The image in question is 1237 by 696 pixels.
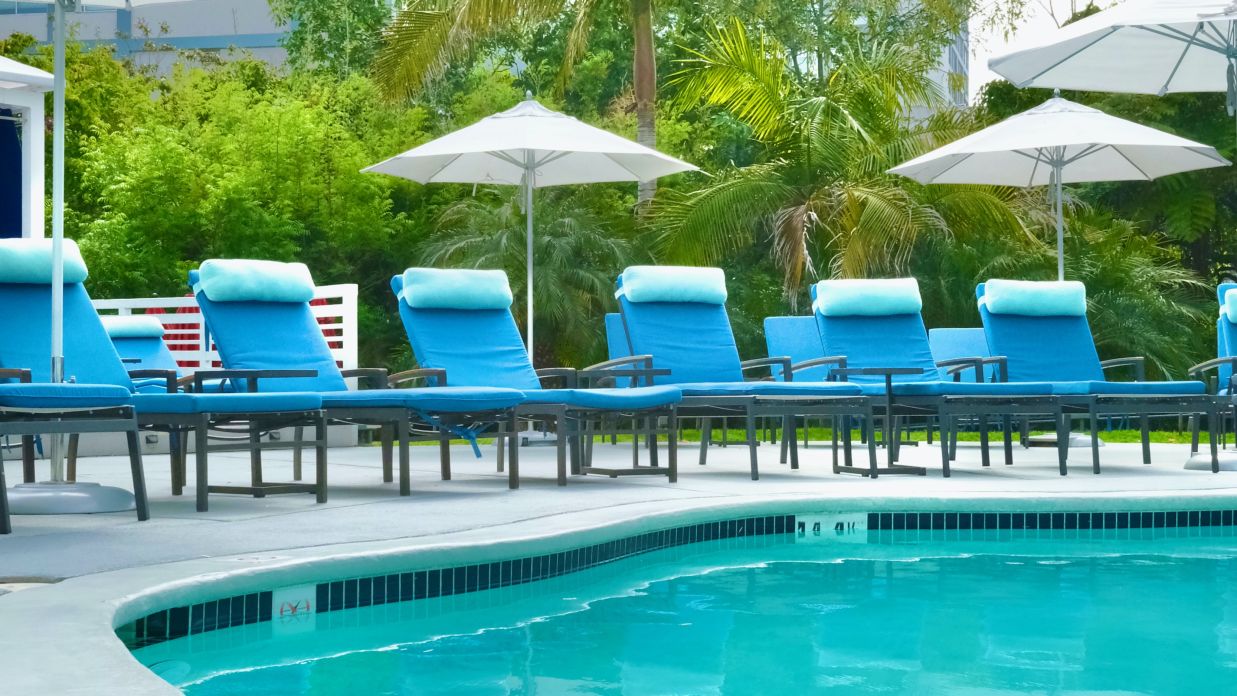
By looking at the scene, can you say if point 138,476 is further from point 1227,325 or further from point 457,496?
point 1227,325

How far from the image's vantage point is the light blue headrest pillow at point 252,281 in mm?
6477

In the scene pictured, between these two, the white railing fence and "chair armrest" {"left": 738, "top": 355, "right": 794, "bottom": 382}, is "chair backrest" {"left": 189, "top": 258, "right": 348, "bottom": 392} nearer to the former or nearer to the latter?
"chair armrest" {"left": 738, "top": 355, "right": 794, "bottom": 382}

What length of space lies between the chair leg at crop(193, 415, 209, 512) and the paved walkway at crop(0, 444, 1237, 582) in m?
0.06

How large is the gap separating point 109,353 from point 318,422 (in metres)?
0.98

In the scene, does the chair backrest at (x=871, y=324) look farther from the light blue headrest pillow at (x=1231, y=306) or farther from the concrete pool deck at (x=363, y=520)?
the light blue headrest pillow at (x=1231, y=306)

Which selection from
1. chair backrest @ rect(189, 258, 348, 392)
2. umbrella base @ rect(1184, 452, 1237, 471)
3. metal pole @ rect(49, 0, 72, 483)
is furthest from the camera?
umbrella base @ rect(1184, 452, 1237, 471)

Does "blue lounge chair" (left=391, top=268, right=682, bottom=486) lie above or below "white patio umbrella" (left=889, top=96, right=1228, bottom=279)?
below

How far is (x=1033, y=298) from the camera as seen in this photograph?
330 inches

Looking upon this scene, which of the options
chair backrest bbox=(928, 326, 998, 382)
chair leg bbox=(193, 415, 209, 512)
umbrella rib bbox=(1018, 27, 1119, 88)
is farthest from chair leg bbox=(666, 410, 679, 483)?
chair backrest bbox=(928, 326, 998, 382)

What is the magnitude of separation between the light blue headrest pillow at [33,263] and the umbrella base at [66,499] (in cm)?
87

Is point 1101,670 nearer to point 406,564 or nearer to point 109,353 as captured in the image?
point 406,564

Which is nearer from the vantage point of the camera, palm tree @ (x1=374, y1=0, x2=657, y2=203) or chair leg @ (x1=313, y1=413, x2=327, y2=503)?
chair leg @ (x1=313, y1=413, x2=327, y2=503)

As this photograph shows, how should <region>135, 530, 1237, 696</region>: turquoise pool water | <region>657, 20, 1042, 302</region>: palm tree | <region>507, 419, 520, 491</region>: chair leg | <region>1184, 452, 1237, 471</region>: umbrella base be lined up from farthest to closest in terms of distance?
1. <region>657, 20, 1042, 302</region>: palm tree
2. <region>1184, 452, 1237, 471</region>: umbrella base
3. <region>507, 419, 520, 491</region>: chair leg
4. <region>135, 530, 1237, 696</region>: turquoise pool water

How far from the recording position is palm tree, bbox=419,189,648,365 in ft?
45.7
